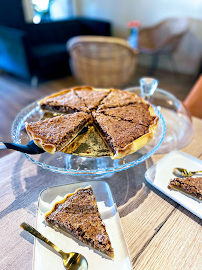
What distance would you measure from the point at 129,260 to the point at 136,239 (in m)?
0.11

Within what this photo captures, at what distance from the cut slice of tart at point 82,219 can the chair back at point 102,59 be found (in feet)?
7.96

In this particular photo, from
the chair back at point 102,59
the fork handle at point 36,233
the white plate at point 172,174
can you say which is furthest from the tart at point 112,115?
the chair back at point 102,59

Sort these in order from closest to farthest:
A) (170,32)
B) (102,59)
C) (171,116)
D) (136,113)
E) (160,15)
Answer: (136,113) < (171,116) < (102,59) < (170,32) < (160,15)

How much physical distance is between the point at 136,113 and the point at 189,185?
0.47m

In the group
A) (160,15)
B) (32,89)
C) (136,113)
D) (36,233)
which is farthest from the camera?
(160,15)

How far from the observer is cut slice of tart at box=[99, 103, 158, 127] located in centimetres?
106

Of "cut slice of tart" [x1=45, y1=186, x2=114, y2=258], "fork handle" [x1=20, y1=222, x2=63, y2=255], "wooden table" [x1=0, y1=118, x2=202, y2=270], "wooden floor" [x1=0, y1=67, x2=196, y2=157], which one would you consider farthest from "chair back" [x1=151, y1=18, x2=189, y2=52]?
"fork handle" [x1=20, y1=222, x2=63, y2=255]

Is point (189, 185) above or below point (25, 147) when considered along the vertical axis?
below

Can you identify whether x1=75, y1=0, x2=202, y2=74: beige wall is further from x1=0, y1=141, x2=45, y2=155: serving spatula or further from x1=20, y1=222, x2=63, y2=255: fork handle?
x1=20, y1=222, x2=63, y2=255: fork handle

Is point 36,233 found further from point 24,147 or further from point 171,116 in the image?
point 171,116

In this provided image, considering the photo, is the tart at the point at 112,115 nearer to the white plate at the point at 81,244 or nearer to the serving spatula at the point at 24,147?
the serving spatula at the point at 24,147

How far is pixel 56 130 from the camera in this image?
1.00m

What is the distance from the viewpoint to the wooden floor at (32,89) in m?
3.16

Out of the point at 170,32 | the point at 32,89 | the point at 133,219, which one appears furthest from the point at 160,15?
the point at 133,219
